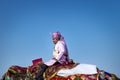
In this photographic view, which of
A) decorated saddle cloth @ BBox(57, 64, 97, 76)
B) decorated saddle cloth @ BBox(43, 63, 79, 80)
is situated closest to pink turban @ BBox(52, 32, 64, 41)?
decorated saddle cloth @ BBox(43, 63, 79, 80)

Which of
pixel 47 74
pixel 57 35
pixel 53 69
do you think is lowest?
pixel 47 74

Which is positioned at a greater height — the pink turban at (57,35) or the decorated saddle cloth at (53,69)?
the pink turban at (57,35)

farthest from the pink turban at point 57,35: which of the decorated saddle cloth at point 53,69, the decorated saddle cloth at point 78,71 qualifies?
the decorated saddle cloth at point 78,71

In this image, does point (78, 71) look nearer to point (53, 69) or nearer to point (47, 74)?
point (53, 69)

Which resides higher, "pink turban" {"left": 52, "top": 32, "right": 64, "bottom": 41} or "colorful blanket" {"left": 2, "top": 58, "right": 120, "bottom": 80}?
"pink turban" {"left": 52, "top": 32, "right": 64, "bottom": 41}

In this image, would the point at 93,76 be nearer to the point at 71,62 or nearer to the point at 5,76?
the point at 71,62

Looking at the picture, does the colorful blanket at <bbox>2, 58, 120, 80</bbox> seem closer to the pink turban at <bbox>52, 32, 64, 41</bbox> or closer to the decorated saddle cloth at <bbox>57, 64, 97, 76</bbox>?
the decorated saddle cloth at <bbox>57, 64, 97, 76</bbox>

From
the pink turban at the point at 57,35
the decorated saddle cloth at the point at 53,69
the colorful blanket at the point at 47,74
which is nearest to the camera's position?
the colorful blanket at the point at 47,74

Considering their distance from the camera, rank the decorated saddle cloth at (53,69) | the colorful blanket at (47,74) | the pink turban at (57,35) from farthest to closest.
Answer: the pink turban at (57,35), the decorated saddle cloth at (53,69), the colorful blanket at (47,74)

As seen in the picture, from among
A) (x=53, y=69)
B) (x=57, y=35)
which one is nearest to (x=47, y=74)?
(x=53, y=69)

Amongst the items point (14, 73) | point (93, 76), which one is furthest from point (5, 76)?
point (93, 76)

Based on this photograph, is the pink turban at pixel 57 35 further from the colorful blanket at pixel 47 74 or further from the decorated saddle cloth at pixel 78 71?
the decorated saddle cloth at pixel 78 71

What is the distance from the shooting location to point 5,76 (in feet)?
58.7

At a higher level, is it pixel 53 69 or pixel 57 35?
pixel 57 35
